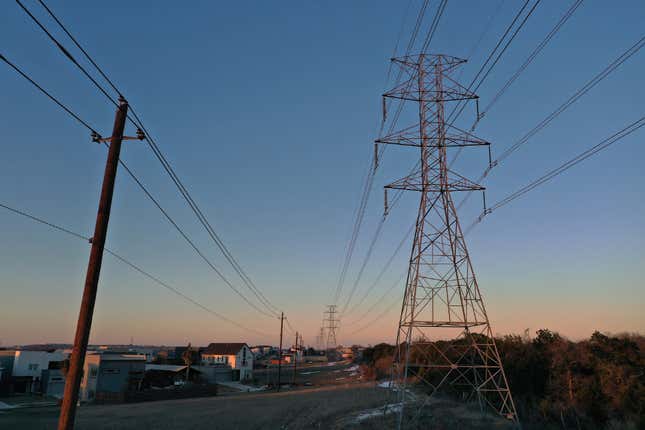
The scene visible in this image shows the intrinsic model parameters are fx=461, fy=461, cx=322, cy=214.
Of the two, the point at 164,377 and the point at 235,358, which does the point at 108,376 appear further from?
the point at 235,358

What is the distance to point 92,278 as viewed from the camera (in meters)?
12.0

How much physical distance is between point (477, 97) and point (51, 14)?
791 inches

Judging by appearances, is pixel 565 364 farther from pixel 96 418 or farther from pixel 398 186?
pixel 96 418

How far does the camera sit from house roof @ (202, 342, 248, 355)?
89.8 metres

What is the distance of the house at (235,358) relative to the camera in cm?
8695

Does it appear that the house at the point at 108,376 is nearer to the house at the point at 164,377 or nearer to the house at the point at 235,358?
the house at the point at 164,377

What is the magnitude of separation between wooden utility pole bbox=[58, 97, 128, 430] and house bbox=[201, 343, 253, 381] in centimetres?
Answer: 7746

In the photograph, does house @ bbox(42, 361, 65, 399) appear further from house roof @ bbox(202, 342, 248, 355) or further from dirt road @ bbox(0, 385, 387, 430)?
house roof @ bbox(202, 342, 248, 355)

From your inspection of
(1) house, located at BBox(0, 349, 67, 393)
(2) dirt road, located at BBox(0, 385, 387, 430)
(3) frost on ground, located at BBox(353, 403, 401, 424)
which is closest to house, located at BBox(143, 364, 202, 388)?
(1) house, located at BBox(0, 349, 67, 393)

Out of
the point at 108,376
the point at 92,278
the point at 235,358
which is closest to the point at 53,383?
the point at 108,376

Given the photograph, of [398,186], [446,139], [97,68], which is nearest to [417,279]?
[398,186]

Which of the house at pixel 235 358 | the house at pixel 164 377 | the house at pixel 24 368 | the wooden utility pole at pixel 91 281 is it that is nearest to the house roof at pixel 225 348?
the house at pixel 235 358

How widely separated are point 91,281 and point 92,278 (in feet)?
0.27

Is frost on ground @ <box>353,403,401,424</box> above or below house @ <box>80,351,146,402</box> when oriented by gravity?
below
